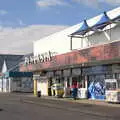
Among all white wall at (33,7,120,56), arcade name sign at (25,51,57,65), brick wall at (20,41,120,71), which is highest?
white wall at (33,7,120,56)

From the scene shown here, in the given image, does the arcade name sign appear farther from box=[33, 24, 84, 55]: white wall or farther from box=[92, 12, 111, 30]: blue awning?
box=[92, 12, 111, 30]: blue awning

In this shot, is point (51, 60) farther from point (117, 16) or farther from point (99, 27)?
point (117, 16)

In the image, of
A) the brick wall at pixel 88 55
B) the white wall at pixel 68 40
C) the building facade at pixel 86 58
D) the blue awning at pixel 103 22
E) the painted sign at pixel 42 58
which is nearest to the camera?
the brick wall at pixel 88 55

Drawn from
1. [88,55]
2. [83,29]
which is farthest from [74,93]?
[88,55]

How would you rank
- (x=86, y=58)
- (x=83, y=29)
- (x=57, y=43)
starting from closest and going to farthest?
(x=86, y=58)
(x=83, y=29)
(x=57, y=43)

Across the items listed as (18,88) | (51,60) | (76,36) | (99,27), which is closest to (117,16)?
(99,27)

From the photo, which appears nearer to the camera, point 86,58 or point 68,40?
point 86,58

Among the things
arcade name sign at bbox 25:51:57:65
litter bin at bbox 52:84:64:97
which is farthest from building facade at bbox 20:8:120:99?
litter bin at bbox 52:84:64:97


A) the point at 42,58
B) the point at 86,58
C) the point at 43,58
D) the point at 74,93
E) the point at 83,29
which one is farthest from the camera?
the point at 42,58

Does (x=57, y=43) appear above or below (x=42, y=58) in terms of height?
above

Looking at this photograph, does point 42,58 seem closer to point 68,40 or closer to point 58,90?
point 68,40

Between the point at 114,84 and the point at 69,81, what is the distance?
1121cm

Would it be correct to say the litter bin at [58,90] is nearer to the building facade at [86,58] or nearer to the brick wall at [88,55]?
the building facade at [86,58]

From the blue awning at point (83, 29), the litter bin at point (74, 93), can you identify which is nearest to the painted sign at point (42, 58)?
the litter bin at point (74, 93)
